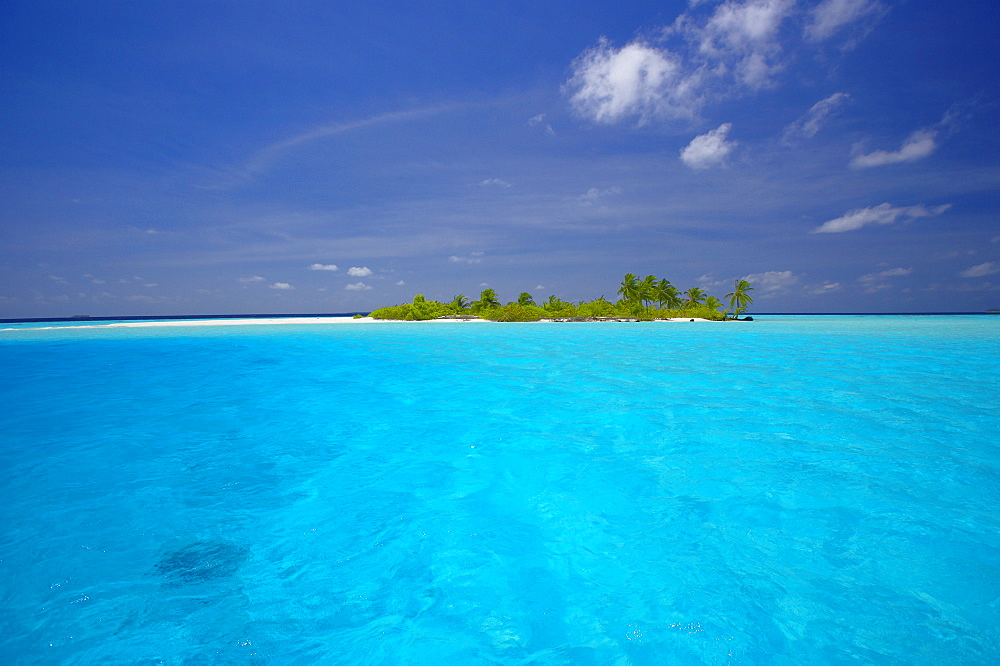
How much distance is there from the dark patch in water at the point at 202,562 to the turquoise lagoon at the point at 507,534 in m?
0.03

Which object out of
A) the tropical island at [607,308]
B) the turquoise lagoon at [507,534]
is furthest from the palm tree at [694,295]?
the turquoise lagoon at [507,534]

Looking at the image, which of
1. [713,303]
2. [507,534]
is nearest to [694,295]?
[713,303]

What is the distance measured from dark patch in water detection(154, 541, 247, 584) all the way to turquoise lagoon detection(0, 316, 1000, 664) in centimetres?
3

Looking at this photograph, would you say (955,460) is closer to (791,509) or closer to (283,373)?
(791,509)

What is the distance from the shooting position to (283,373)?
17.1 metres

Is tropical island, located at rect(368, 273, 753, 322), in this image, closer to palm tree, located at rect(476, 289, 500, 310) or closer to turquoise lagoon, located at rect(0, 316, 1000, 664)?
palm tree, located at rect(476, 289, 500, 310)

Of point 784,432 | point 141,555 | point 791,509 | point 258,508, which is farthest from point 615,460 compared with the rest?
point 141,555

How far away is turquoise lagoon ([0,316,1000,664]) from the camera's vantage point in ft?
10.6

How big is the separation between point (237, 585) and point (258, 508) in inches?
67.3

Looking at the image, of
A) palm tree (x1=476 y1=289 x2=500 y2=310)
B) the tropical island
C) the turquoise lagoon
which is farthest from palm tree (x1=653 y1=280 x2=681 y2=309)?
the turquoise lagoon

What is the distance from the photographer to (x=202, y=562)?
4207 mm

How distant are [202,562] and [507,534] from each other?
294 cm

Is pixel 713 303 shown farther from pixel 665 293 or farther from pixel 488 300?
pixel 488 300

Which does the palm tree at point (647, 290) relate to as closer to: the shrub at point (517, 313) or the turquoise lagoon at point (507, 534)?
the shrub at point (517, 313)
